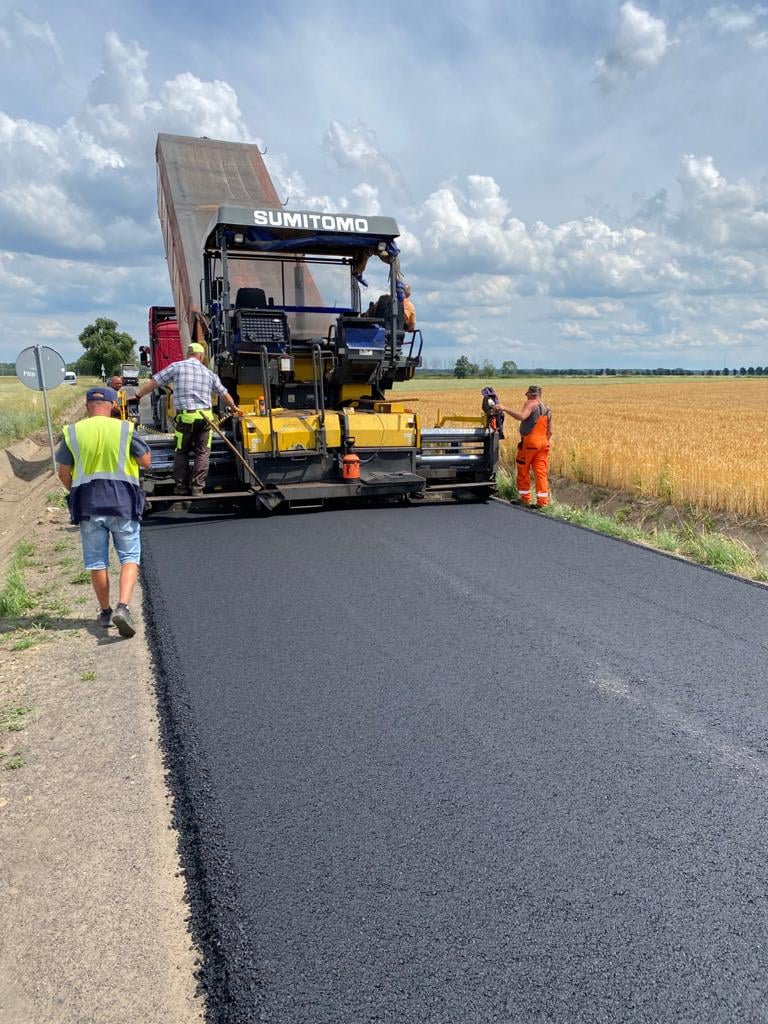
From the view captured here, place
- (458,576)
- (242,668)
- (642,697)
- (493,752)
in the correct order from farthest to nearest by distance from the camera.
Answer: (458,576), (242,668), (642,697), (493,752)

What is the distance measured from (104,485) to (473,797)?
3121 millimetres

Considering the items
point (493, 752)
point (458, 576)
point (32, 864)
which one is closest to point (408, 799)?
point (493, 752)

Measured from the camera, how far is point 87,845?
265 cm

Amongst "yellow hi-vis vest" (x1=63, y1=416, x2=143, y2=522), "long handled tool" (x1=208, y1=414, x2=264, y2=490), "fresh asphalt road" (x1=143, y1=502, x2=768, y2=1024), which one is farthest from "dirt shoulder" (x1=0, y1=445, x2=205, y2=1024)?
"long handled tool" (x1=208, y1=414, x2=264, y2=490)

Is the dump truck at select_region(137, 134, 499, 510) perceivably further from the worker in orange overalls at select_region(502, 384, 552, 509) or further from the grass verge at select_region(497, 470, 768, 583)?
the grass verge at select_region(497, 470, 768, 583)

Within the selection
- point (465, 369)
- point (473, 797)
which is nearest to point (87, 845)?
point (473, 797)

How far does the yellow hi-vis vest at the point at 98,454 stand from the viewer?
473 cm

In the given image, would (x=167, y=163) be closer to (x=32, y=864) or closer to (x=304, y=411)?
(x=304, y=411)

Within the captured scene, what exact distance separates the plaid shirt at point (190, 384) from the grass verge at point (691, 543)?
12.8 ft

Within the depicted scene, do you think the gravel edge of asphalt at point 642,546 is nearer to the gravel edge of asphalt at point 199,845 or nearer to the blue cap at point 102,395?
the gravel edge of asphalt at point 199,845

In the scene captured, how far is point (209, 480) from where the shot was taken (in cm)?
823

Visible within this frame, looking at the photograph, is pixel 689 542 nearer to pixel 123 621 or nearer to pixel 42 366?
pixel 123 621

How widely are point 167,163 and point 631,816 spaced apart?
39.9 ft

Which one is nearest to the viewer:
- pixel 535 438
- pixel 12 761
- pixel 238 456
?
pixel 12 761
